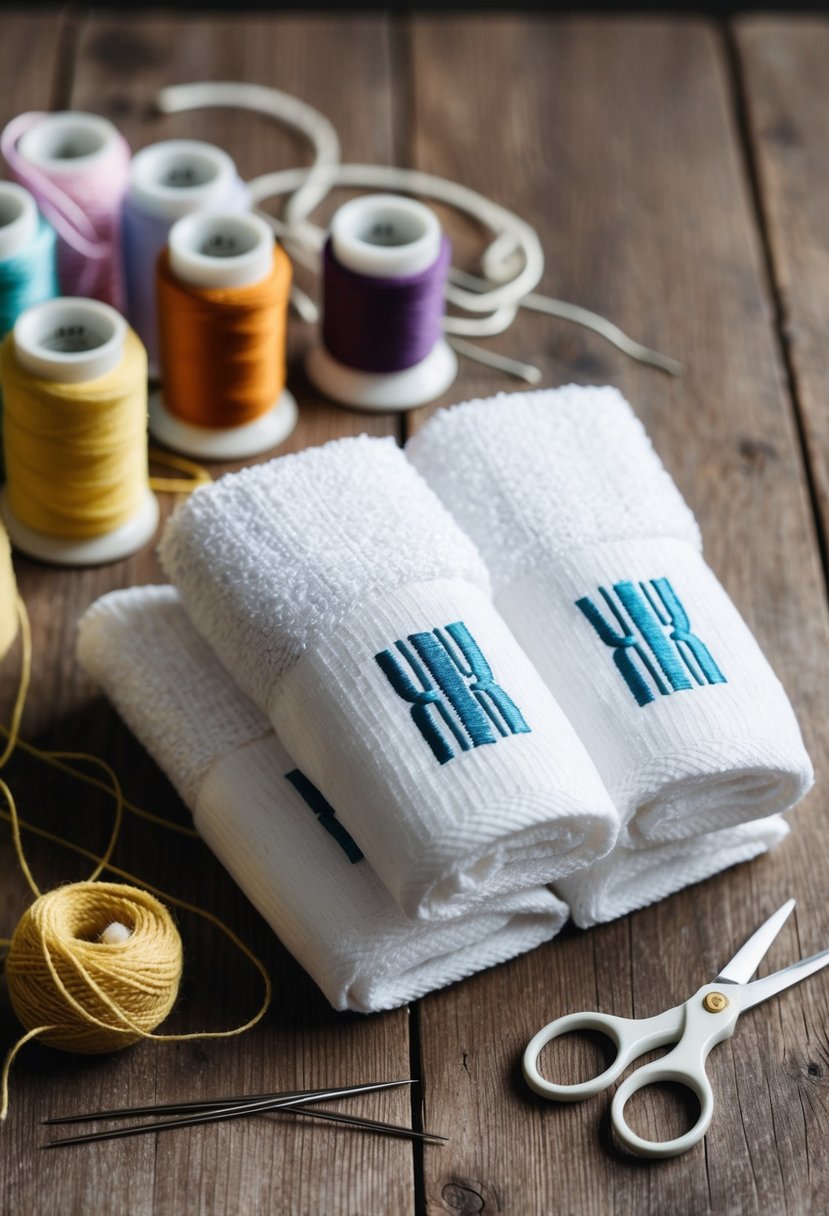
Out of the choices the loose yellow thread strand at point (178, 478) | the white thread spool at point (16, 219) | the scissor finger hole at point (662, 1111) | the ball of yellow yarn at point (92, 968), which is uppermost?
the white thread spool at point (16, 219)

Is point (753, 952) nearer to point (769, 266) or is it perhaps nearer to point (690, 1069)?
point (690, 1069)

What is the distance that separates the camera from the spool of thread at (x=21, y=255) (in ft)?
3.51

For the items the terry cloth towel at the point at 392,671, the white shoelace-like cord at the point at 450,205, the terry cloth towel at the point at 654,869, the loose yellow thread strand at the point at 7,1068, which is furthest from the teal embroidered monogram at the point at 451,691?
the white shoelace-like cord at the point at 450,205

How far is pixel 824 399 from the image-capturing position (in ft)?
4.09

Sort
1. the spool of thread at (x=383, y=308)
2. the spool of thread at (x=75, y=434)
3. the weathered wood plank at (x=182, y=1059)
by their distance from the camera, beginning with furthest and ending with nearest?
the spool of thread at (x=383, y=308) < the spool of thread at (x=75, y=434) < the weathered wood plank at (x=182, y=1059)

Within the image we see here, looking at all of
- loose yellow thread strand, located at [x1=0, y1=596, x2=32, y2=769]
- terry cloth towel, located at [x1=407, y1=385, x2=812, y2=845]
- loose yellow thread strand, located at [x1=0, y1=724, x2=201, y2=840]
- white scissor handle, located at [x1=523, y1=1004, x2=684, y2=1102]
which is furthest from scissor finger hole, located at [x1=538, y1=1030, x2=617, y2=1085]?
loose yellow thread strand, located at [x1=0, y1=596, x2=32, y2=769]

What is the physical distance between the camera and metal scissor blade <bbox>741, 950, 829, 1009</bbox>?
0.85 metres

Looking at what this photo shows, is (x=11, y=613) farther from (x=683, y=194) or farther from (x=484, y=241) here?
(x=683, y=194)

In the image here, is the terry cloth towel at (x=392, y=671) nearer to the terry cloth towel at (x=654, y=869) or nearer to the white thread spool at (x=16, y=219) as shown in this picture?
the terry cloth towel at (x=654, y=869)

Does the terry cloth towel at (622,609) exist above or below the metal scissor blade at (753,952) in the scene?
above

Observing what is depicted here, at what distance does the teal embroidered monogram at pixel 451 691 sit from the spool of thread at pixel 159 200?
0.47 m

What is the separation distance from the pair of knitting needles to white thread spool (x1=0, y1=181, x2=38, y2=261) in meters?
0.58

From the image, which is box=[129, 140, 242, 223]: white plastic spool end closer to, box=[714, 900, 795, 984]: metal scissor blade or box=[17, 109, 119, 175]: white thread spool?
box=[17, 109, 119, 175]: white thread spool

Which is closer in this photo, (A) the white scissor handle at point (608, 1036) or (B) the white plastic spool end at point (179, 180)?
(A) the white scissor handle at point (608, 1036)
